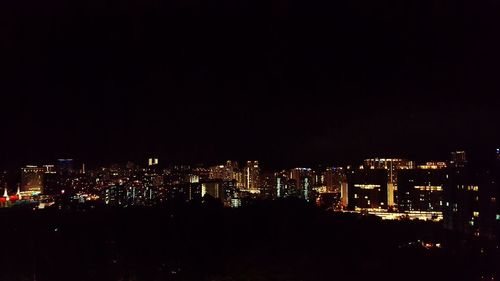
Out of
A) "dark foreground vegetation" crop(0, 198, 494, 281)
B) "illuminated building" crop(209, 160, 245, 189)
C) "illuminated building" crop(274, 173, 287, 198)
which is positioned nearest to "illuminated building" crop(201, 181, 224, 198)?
"illuminated building" crop(274, 173, 287, 198)

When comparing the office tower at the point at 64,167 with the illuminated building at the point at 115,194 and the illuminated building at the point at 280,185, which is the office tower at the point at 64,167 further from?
the illuminated building at the point at 280,185

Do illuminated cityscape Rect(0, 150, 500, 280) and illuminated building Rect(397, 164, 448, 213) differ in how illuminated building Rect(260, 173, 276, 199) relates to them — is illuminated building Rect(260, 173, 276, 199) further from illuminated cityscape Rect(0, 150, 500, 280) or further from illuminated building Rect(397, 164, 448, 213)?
illuminated building Rect(397, 164, 448, 213)

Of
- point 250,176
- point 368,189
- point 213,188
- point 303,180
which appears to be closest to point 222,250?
point 213,188

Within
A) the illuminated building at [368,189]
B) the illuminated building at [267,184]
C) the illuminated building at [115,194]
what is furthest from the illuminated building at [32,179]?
the illuminated building at [368,189]

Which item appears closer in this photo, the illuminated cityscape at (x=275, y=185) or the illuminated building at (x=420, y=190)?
the illuminated cityscape at (x=275, y=185)

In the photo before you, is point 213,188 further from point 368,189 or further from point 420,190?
point 420,190

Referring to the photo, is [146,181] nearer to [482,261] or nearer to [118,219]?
[118,219]

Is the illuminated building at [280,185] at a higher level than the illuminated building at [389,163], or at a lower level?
lower

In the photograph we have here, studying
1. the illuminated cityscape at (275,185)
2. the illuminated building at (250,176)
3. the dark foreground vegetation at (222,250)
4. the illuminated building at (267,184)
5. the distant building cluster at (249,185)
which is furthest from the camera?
the illuminated building at (250,176)
